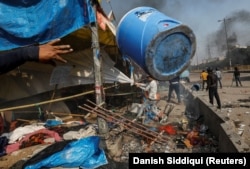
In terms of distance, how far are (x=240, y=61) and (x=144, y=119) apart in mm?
45271

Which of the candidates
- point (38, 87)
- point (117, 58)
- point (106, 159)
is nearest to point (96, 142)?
point (106, 159)

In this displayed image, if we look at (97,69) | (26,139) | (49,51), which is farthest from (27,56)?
(26,139)

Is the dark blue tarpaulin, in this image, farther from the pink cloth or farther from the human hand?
the human hand

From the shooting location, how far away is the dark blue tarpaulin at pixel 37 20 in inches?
220

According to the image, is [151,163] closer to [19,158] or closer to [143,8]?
[143,8]

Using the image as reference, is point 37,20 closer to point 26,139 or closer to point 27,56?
point 26,139

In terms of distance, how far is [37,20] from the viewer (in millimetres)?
5750

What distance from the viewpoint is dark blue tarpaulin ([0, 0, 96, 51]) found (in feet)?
18.3

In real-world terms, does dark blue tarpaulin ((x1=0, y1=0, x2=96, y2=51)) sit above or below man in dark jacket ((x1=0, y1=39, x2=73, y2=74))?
above

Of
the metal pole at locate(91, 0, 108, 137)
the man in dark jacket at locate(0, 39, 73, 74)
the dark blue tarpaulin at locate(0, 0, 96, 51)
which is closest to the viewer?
the man in dark jacket at locate(0, 39, 73, 74)

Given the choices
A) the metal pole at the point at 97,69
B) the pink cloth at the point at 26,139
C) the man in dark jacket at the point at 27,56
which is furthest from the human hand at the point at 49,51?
the pink cloth at the point at 26,139

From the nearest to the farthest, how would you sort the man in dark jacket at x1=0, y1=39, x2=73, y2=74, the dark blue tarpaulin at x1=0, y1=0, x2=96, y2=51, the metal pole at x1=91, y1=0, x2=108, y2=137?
the man in dark jacket at x1=0, y1=39, x2=73, y2=74 < the metal pole at x1=91, y1=0, x2=108, y2=137 < the dark blue tarpaulin at x1=0, y1=0, x2=96, y2=51

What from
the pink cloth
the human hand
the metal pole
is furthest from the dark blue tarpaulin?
the human hand

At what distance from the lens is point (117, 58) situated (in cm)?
991
